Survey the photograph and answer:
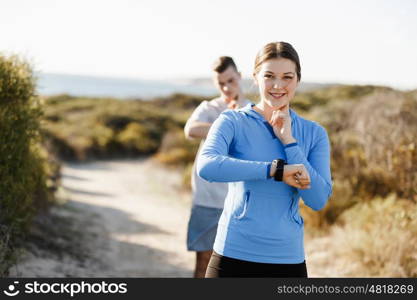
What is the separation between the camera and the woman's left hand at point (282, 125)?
94.4 inches

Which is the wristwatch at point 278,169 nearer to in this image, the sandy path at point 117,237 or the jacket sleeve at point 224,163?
the jacket sleeve at point 224,163

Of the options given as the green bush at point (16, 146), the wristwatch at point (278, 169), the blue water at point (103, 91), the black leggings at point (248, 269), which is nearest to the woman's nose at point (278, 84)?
the wristwatch at point (278, 169)

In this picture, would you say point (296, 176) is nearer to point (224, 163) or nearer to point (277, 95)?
point (224, 163)

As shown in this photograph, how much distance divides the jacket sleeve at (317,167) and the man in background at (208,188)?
60.1 inches

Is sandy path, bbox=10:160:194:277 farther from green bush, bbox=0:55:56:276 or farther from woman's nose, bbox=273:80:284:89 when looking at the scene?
woman's nose, bbox=273:80:284:89

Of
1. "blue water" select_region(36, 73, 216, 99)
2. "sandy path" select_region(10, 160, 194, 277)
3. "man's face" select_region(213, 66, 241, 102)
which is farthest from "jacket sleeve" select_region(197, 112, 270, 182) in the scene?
"blue water" select_region(36, 73, 216, 99)

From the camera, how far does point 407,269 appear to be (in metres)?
5.96

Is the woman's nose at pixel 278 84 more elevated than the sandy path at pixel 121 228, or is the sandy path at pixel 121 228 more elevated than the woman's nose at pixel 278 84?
the woman's nose at pixel 278 84

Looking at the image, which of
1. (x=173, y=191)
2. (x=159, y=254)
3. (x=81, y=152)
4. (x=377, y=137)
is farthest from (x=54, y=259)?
(x=81, y=152)

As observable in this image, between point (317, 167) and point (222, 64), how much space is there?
1.96 metres

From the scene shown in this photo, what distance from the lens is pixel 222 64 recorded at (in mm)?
4285

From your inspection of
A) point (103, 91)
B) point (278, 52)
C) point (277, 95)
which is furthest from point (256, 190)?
point (103, 91)

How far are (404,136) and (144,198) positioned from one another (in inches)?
261

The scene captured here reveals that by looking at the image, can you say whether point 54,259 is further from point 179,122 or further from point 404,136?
point 179,122
